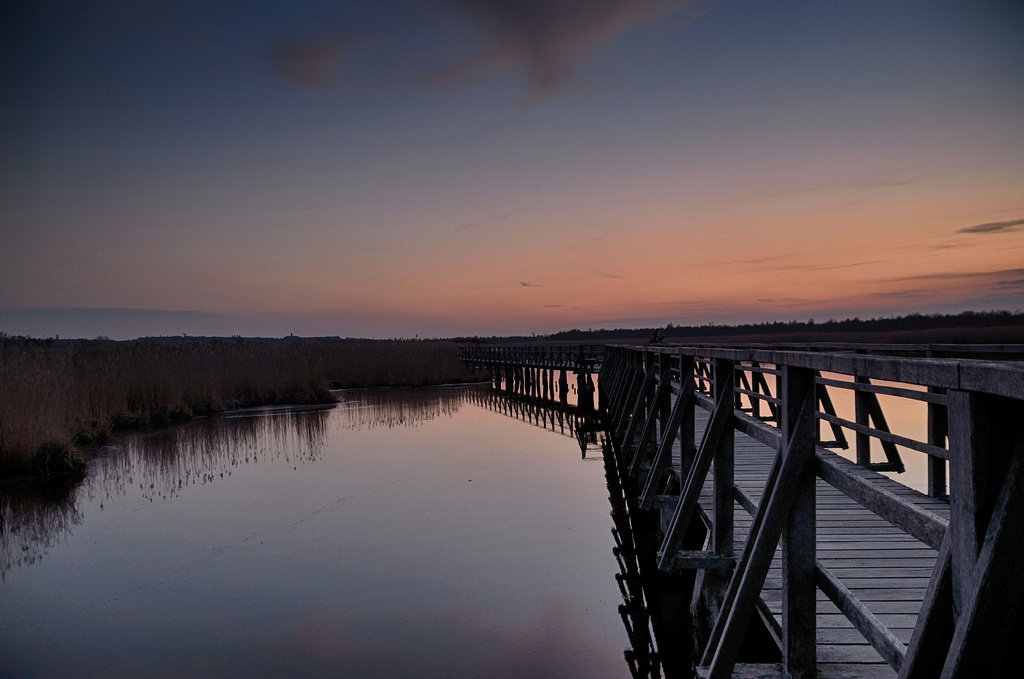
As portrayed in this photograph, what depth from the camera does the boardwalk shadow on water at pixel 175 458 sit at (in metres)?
9.74

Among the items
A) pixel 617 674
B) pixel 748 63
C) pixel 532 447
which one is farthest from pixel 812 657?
pixel 748 63

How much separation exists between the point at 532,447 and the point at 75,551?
34.0 ft

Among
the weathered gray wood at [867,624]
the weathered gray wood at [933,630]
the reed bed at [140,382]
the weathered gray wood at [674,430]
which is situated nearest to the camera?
the weathered gray wood at [933,630]

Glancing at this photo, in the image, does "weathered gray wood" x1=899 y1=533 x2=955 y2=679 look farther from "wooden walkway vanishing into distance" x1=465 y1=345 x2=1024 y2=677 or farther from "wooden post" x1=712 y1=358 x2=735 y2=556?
"wooden post" x1=712 y1=358 x2=735 y2=556

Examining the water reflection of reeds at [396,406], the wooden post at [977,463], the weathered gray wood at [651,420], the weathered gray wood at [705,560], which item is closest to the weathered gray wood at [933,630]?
the wooden post at [977,463]

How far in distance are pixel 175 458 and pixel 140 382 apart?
298 inches

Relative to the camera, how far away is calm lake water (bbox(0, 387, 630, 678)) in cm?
618

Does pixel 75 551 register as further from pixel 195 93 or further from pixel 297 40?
pixel 195 93

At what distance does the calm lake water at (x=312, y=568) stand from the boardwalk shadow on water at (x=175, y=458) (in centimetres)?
7

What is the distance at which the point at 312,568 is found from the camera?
8.30 meters

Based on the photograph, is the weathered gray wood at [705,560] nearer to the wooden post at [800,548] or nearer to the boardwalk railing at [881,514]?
the boardwalk railing at [881,514]

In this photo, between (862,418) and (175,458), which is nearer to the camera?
(862,418)

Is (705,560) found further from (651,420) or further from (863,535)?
(651,420)

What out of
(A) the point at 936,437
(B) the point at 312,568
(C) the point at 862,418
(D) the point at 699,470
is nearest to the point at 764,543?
(D) the point at 699,470
